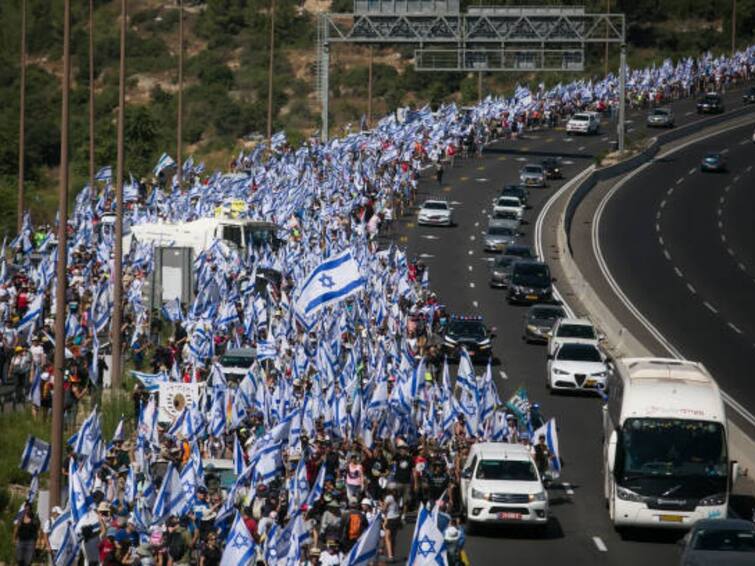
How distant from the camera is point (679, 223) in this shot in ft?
259

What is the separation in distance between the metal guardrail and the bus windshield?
3731 cm

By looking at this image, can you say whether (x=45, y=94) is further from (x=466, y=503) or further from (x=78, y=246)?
(x=466, y=503)

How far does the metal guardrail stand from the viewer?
78.2 m

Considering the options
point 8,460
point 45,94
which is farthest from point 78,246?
point 45,94

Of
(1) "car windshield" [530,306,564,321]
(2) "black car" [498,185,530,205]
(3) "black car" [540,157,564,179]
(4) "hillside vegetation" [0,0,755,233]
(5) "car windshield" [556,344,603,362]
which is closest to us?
(5) "car windshield" [556,344,603,362]

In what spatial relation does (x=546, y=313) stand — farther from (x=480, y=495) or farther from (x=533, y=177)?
(x=533, y=177)

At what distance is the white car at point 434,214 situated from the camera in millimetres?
75250

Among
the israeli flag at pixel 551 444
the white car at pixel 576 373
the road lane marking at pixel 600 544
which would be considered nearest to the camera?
the road lane marking at pixel 600 544

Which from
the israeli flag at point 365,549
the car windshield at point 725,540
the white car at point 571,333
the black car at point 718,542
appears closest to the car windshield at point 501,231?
the white car at point 571,333

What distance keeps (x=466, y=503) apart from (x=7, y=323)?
50.5 feet

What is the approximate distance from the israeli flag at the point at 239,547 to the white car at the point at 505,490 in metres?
7.88

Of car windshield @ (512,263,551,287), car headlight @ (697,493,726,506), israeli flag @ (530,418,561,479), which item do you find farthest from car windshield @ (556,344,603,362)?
car headlight @ (697,493,726,506)

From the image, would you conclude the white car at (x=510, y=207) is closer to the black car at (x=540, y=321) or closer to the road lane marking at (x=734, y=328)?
the road lane marking at (x=734, y=328)

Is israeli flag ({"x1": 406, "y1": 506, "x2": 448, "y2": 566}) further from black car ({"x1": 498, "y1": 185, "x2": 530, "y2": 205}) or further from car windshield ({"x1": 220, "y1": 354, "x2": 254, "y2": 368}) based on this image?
black car ({"x1": 498, "y1": 185, "x2": 530, "y2": 205})
